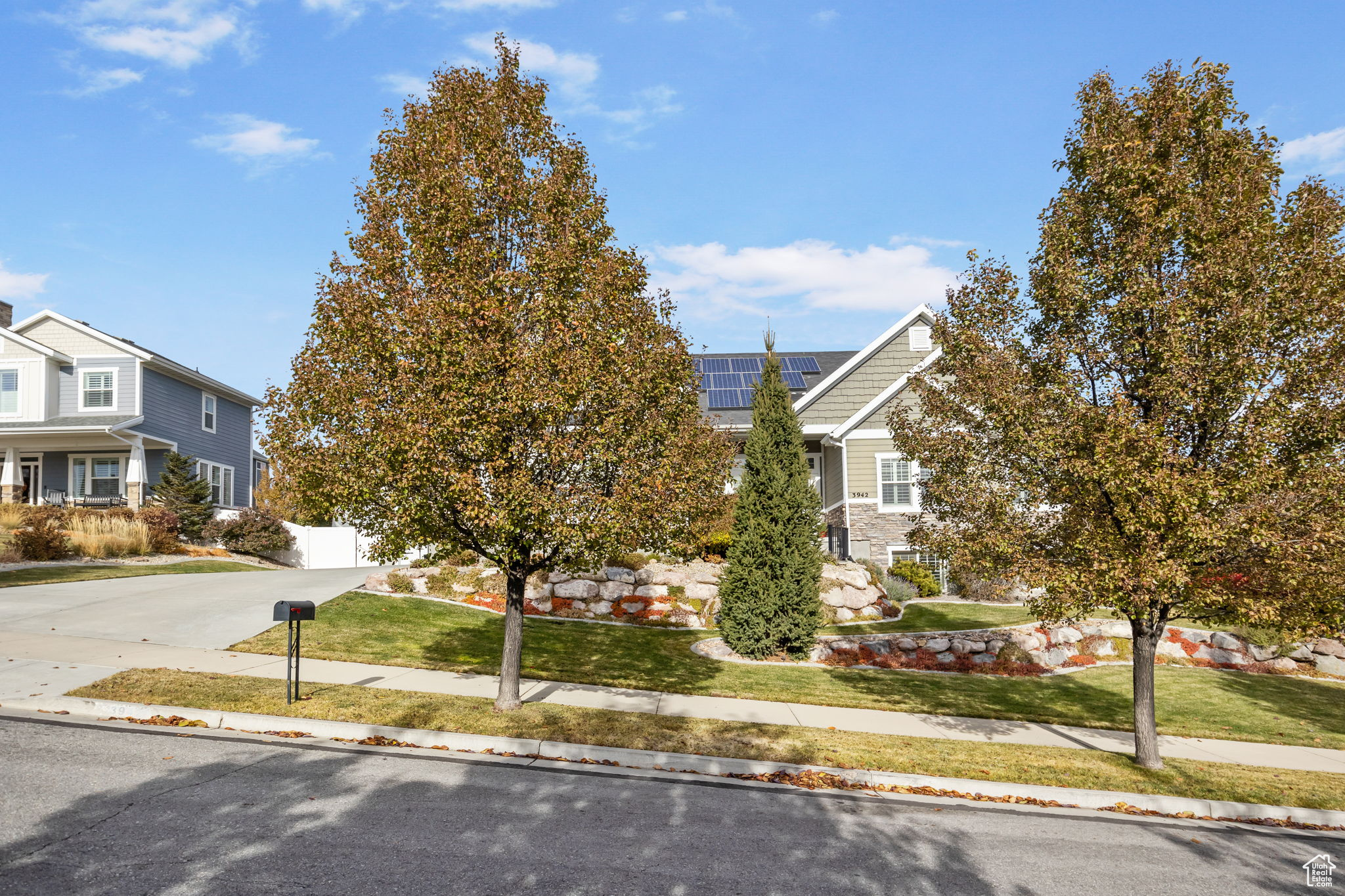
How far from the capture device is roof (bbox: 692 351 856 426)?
27625 mm

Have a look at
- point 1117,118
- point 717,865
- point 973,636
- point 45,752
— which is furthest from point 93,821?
point 973,636

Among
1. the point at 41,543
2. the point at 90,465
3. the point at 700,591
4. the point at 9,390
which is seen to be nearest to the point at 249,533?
the point at 90,465

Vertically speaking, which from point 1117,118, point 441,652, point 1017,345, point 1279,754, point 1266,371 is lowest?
point 1279,754

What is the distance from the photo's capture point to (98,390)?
1169 inches

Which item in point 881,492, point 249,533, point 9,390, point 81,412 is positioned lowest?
point 249,533

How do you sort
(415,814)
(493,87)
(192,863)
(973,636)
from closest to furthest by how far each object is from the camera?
(192,863) < (415,814) < (493,87) < (973,636)

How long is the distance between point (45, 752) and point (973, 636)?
1542cm

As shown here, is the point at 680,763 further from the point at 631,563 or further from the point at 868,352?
the point at 868,352

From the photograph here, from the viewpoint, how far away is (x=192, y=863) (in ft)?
16.2

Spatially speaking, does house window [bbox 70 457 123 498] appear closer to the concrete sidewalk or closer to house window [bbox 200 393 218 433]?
house window [bbox 200 393 218 433]

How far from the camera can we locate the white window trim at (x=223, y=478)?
32.7 m

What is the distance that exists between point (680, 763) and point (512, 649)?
9.87ft

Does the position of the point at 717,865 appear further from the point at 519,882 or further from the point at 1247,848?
the point at 1247,848

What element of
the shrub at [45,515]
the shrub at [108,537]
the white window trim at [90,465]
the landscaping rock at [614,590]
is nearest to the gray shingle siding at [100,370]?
the white window trim at [90,465]
